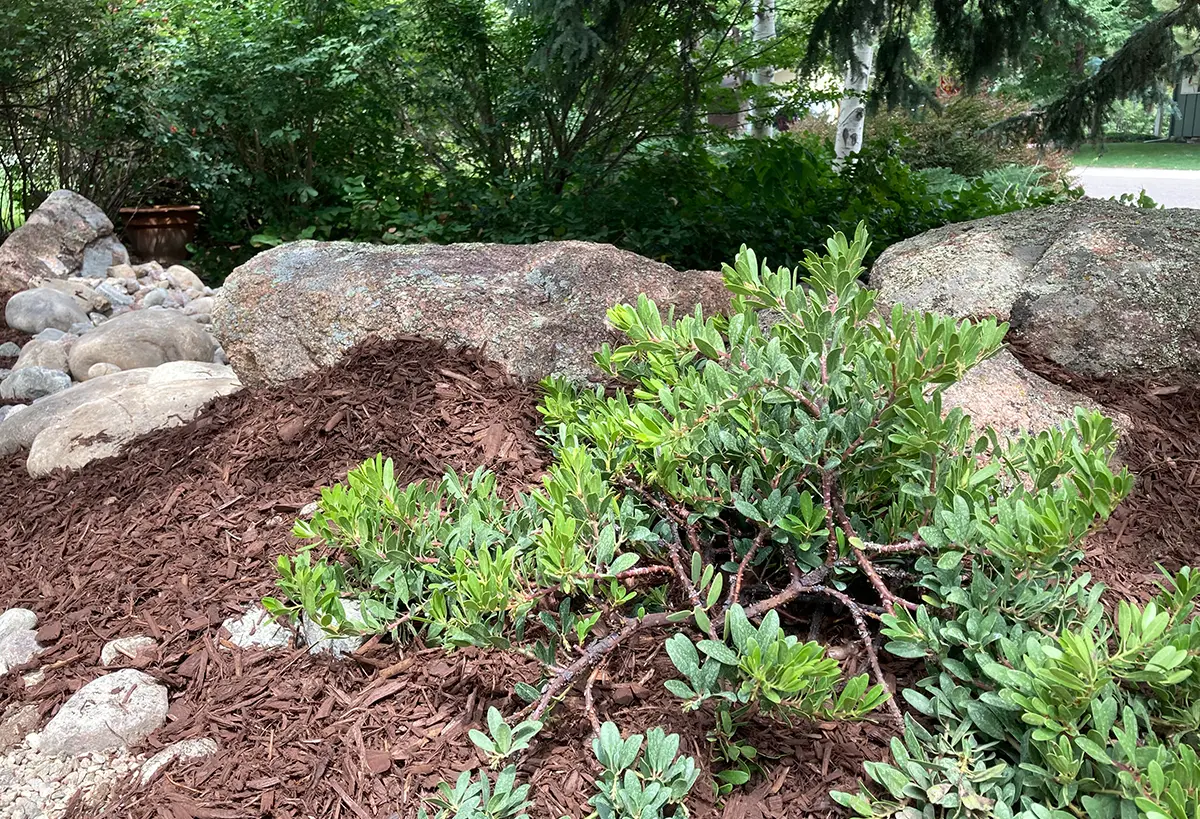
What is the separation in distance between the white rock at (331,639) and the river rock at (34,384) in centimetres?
341

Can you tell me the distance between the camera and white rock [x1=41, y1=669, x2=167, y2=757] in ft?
6.51

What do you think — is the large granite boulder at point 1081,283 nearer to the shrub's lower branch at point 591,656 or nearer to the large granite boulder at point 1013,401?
the large granite boulder at point 1013,401

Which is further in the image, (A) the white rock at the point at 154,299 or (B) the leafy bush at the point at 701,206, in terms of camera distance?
(A) the white rock at the point at 154,299

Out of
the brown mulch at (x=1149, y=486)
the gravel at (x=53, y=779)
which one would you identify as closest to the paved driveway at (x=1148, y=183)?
the brown mulch at (x=1149, y=486)

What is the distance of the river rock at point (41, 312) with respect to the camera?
20.3 ft

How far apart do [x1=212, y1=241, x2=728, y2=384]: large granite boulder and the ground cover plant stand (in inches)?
38.0

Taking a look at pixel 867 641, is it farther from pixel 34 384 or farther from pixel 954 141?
pixel 954 141

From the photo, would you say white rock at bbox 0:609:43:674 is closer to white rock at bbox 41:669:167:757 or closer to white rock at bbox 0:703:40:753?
white rock at bbox 0:703:40:753

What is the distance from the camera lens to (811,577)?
5.93ft

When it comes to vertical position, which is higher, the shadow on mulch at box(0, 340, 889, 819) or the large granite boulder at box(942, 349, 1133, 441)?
the large granite boulder at box(942, 349, 1133, 441)

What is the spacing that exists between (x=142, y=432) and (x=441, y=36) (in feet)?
15.4

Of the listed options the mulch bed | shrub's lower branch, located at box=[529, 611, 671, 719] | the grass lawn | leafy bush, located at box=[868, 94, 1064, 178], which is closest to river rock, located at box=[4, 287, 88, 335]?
the mulch bed

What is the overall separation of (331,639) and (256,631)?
249mm

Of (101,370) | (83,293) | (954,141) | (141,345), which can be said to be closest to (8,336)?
Answer: (83,293)
